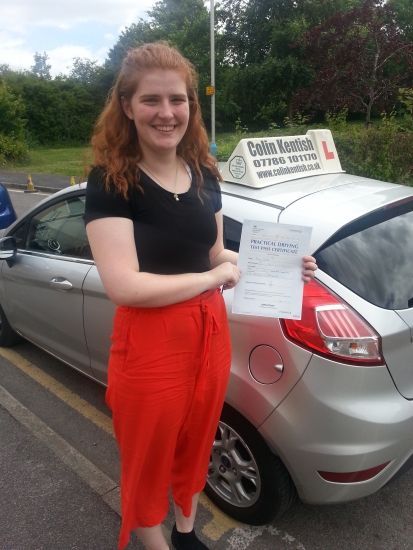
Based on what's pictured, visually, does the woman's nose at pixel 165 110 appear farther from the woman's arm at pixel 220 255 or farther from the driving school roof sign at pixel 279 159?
the driving school roof sign at pixel 279 159

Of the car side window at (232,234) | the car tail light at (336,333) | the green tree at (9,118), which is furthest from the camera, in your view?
the green tree at (9,118)

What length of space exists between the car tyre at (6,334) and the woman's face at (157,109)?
2.82 meters

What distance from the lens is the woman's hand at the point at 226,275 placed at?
154 cm

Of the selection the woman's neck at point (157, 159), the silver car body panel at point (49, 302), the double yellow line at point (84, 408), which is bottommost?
the double yellow line at point (84, 408)

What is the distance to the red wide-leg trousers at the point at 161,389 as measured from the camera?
155 centimetres

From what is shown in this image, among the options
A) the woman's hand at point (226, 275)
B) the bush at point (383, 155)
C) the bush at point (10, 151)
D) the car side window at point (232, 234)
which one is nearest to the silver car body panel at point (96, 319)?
the car side window at point (232, 234)

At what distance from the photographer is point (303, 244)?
1628 millimetres

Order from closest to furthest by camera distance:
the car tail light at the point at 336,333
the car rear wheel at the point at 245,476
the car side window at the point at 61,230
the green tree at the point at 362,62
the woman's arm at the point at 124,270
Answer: the woman's arm at the point at 124,270, the car tail light at the point at 336,333, the car rear wheel at the point at 245,476, the car side window at the point at 61,230, the green tree at the point at 362,62

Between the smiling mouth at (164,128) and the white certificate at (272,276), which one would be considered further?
the white certificate at (272,276)

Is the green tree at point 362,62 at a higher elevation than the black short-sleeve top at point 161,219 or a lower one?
higher

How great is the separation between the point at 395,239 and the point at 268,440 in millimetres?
1019

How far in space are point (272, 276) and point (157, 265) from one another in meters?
0.42

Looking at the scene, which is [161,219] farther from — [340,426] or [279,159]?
[279,159]

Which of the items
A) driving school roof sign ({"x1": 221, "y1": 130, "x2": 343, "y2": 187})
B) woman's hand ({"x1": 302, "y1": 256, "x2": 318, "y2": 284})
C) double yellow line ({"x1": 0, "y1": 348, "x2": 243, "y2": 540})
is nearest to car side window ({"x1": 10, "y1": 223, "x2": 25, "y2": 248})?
double yellow line ({"x1": 0, "y1": 348, "x2": 243, "y2": 540})
